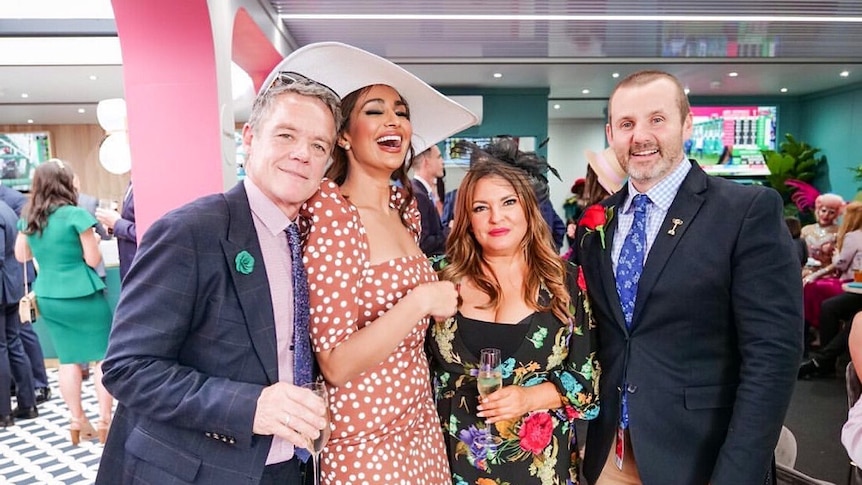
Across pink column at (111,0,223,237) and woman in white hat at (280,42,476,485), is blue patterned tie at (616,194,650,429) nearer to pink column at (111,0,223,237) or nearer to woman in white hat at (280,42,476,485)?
woman in white hat at (280,42,476,485)

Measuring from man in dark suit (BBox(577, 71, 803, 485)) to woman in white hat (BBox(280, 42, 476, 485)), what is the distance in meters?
0.55

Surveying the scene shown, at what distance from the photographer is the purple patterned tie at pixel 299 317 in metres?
1.39

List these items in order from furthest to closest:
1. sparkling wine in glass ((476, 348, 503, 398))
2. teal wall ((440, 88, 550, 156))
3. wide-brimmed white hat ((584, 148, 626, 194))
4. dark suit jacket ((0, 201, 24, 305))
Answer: teal wall ((440, 88, 550, 156))
dark suit jacket ((0, 201, 24, 305))
wide-brimmed white hat ((584, 148, 626, 194))
sparkling wine in glass ((476, 348, 503, 398))

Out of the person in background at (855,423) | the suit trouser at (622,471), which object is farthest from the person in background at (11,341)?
the person in background at (855,423)

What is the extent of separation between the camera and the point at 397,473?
1500 mm

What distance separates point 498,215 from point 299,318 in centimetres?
76

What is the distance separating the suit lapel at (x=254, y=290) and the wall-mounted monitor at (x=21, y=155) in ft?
43.8

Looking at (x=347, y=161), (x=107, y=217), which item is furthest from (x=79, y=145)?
(x=347, y=161)

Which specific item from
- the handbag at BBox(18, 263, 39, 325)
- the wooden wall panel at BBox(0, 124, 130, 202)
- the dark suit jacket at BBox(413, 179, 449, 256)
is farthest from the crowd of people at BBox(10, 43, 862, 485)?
the wooden wall panel at BBox(0, 124, 130, 202)

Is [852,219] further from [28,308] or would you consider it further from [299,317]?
[28,308]

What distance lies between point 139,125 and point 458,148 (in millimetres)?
2448

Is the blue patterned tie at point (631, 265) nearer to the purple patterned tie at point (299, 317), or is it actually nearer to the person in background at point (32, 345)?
the purple patterned tie at point (299, 317)

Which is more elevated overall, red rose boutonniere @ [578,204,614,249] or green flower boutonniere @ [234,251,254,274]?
red rose boutonniere @ [578,204,614,249]

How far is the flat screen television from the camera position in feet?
39.6
